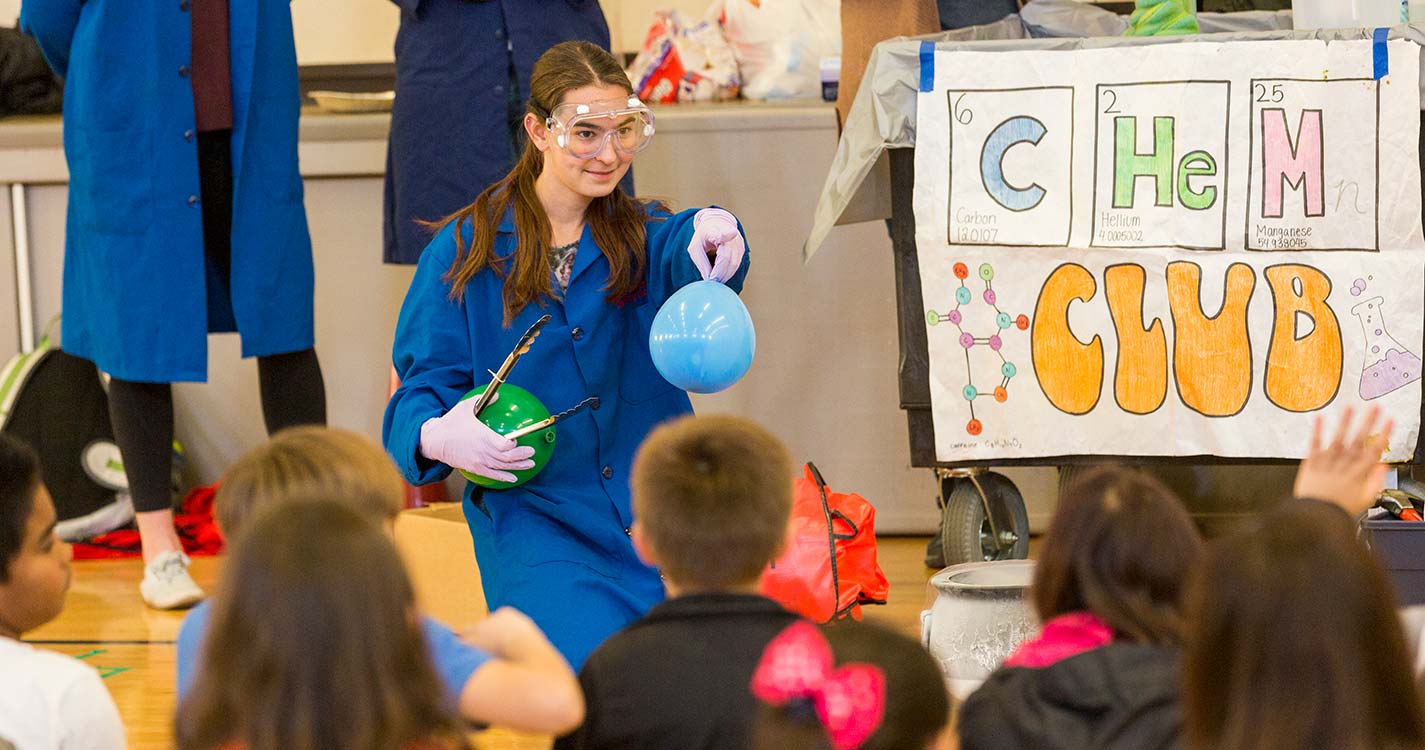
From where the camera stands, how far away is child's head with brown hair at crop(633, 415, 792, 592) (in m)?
1.60

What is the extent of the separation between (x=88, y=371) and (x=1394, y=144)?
9.90 ft

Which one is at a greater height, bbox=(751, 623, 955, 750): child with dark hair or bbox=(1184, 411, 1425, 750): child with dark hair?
bbox=(1184, 411, 1425, 750): child with dark hair

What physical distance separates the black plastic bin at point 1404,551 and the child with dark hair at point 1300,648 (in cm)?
148

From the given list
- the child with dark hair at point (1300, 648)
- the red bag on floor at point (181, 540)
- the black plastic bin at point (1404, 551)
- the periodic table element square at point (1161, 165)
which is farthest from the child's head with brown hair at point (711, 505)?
the red bag on floor at point (181, 540)

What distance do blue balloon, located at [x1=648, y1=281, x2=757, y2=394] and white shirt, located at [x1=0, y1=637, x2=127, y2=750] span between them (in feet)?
3.22

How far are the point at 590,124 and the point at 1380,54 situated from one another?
136 centimetres

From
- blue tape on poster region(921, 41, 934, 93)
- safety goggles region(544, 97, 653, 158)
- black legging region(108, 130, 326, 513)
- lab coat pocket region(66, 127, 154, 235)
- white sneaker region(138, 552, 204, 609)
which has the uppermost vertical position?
blue tape on poster region(921, 41, 934, 93)

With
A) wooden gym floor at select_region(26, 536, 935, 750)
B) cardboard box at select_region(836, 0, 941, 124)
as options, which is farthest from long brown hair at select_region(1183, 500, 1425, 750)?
cardboard box at select_region(836, 0, 941, 124)

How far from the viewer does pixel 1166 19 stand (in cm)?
303

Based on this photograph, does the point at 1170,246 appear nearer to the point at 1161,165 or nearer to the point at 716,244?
the point at 1161,165

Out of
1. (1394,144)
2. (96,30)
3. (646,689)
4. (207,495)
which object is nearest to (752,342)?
(646,689)

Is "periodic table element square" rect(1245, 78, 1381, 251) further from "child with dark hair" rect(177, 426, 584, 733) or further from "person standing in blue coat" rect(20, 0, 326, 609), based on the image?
"person standing in blue coat" rect(20, 0, 326, 609)

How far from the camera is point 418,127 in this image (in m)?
3.47

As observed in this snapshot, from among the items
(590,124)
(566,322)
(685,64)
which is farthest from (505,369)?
(685,64)
